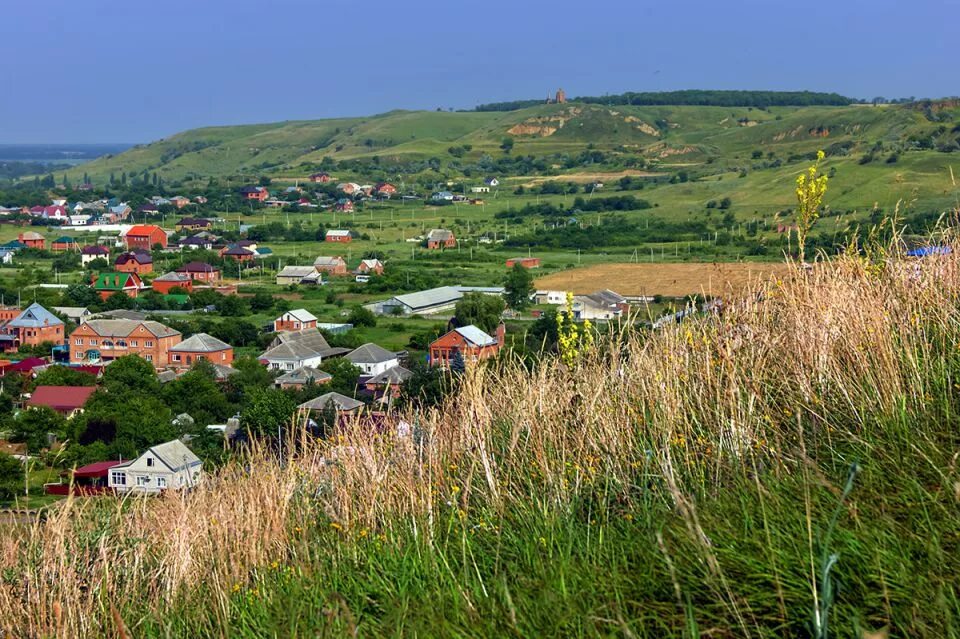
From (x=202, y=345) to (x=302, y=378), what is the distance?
5213 millimetres

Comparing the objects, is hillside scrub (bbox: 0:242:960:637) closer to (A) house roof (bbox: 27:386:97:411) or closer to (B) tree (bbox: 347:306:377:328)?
(A) house roof (bbox: 27:386:97:411)

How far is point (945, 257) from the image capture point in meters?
4.76

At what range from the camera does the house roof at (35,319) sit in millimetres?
31766

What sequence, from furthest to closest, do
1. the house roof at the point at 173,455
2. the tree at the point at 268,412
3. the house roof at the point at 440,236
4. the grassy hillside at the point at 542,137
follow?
the grassy hillside at the point at 542,137, the house roof at the point at 440,236, the tree at the point at 268,412, the house roof at the point at 173,455

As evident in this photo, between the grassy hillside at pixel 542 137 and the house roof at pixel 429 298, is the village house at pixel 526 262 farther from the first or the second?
the grassy hillside at pixel 542 137

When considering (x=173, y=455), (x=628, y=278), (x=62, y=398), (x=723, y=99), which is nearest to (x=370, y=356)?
(x=62, y=398)

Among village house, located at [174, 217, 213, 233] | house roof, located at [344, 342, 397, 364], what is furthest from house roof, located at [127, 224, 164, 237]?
house roof, located at [344, 342, 397, 364]

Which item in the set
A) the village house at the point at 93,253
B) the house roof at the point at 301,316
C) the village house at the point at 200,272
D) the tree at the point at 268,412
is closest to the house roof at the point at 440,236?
the village house at the point at 200,272

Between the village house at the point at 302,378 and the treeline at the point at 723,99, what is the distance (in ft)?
407

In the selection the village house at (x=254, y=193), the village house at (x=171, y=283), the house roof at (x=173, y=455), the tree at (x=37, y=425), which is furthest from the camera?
the village house at (x=254, y=193)

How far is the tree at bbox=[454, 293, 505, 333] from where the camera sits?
93.6ft

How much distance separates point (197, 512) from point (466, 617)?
2.00 m

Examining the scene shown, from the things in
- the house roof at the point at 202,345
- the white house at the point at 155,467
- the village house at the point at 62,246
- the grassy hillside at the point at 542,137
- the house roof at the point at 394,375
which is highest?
the grassy hillside at the point at 542,137

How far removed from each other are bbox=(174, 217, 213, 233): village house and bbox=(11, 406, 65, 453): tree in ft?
143
